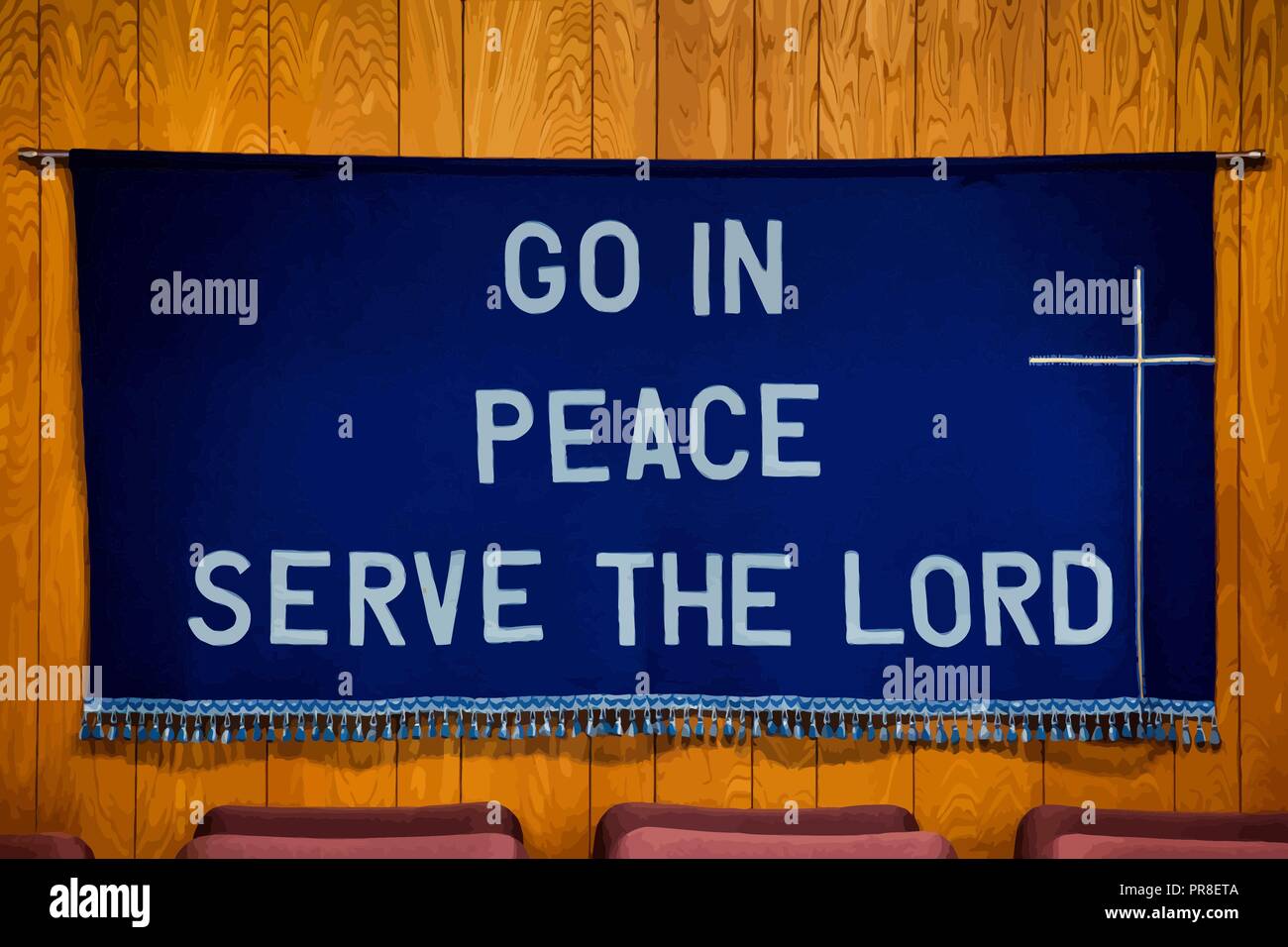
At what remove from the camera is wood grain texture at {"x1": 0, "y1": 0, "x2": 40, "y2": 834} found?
1.80 m

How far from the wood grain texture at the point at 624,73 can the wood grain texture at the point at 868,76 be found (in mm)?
354

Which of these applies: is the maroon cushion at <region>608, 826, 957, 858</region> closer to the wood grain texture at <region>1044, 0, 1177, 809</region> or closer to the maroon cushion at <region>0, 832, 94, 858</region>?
the wood grain texture at <region>1044, 0, 1177, 809</region>

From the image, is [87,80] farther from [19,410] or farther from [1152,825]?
[1152,825]

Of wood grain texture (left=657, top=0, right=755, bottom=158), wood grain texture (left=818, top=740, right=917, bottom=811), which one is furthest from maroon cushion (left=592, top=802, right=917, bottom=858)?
wood grain texture (left=657, top=0, right=755, bottom=158)

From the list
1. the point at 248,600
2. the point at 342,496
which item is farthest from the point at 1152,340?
the point at 248,600

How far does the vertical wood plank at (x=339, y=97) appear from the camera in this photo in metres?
1.82

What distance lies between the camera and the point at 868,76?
182 centimetres

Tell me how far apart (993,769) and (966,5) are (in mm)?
1566

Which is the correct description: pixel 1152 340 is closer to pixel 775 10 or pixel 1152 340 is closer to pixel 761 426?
pixel 761 426

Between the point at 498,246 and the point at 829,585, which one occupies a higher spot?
the point at 498,246

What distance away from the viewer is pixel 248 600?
176 centimetres

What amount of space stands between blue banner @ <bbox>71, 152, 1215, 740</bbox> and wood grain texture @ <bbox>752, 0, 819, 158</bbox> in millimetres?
87

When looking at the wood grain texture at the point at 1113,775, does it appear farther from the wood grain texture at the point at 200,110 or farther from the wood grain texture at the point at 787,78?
the wood grain texture at the point at 200,110

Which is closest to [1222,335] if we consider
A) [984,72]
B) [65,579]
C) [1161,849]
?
[984,72]
